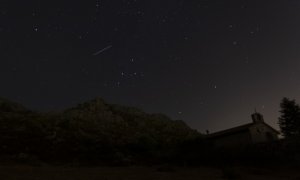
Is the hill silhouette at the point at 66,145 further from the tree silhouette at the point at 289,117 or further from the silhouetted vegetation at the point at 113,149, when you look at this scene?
the tree silhouette at the point at 289,117

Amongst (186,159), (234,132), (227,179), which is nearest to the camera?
(227,179)

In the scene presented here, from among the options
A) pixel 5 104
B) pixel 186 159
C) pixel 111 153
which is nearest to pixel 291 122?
pixel 186 159

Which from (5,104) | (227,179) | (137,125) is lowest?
(227,179)

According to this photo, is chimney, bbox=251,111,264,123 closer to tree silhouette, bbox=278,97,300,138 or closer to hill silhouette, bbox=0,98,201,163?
tree silhouette, bbox=278,97,300,138

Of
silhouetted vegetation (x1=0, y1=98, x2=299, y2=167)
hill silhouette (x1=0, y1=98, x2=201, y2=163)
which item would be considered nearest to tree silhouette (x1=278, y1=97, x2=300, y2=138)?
silhouetted vegetation (x1=0, y1=98, x2=299, y2=167)

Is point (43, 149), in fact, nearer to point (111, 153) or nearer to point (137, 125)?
point (111, 153)

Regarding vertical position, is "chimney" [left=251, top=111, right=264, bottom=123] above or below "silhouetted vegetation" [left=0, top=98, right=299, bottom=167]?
above

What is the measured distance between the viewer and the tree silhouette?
39844 mm

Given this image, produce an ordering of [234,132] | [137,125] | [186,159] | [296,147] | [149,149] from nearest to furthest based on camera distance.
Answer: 1. [296,147]
2. [186,159]
3. [149,149]
4. [234,132]
5. [137,125]

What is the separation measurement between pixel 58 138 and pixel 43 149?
606 centimetres

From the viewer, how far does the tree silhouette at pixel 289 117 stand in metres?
39.8

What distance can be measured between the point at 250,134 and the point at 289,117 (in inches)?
348

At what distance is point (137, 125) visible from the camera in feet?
226

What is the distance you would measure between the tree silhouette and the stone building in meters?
1.62
